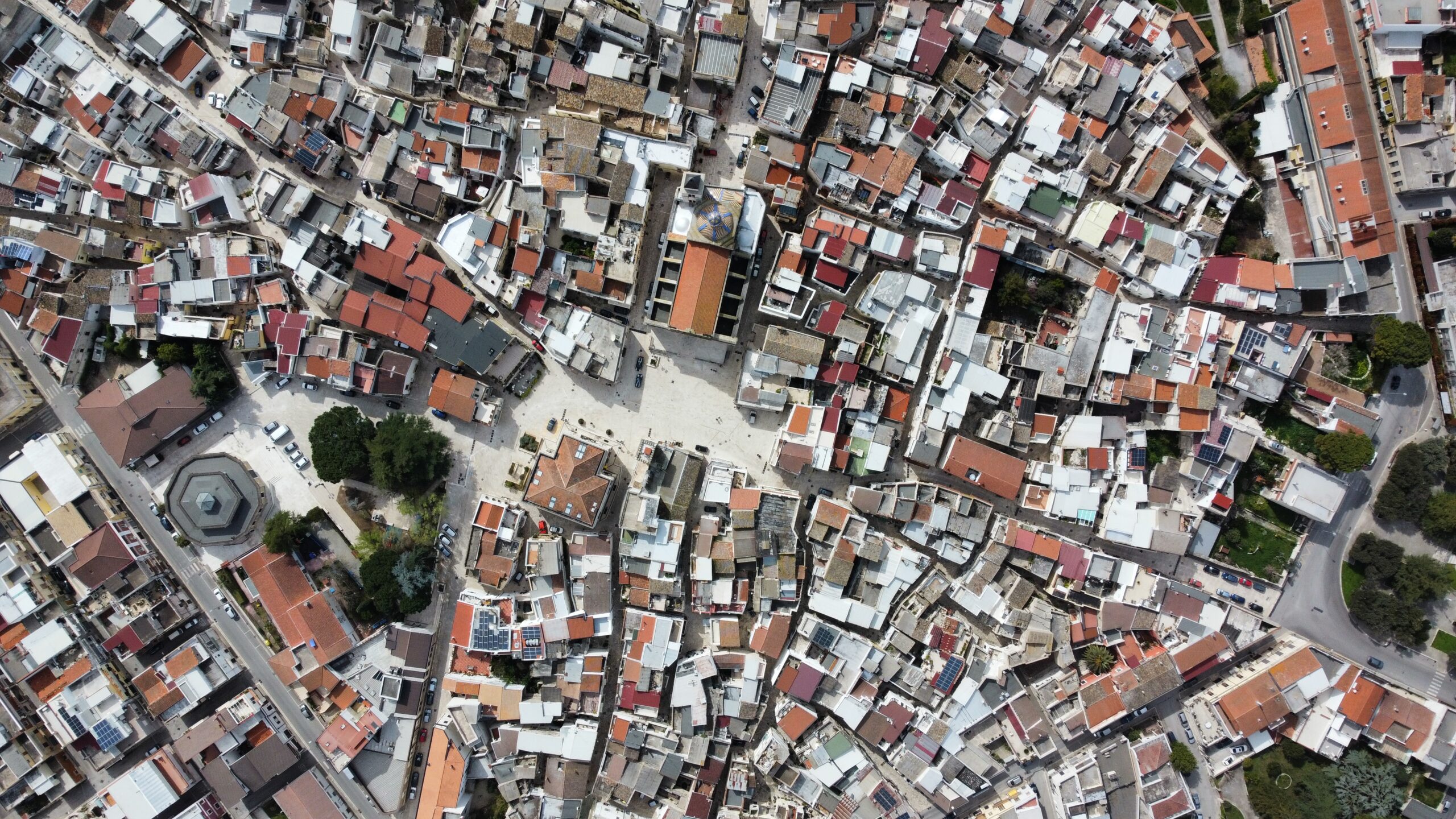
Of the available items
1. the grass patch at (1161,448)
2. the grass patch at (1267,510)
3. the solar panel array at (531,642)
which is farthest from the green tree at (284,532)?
the grass patch at (1267,510)

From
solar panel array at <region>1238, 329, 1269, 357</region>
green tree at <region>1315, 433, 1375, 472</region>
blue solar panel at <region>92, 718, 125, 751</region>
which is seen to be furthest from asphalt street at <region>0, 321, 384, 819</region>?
green tree at <region>1315, 433, 1375, 472</region>

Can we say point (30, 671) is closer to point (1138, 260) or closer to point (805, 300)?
point (805, 300)

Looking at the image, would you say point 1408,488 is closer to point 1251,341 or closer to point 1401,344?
point 1401,344

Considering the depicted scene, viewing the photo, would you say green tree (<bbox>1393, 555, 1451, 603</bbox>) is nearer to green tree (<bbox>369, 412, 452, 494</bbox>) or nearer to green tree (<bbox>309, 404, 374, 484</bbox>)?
green tree (<bbox>369, 412, 452, 494</bbox>)

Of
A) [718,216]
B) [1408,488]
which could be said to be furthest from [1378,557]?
[718,216]

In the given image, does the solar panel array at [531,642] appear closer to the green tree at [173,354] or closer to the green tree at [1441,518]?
the green tree at [173,354]

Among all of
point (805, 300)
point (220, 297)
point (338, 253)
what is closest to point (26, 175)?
point (220, 297)
